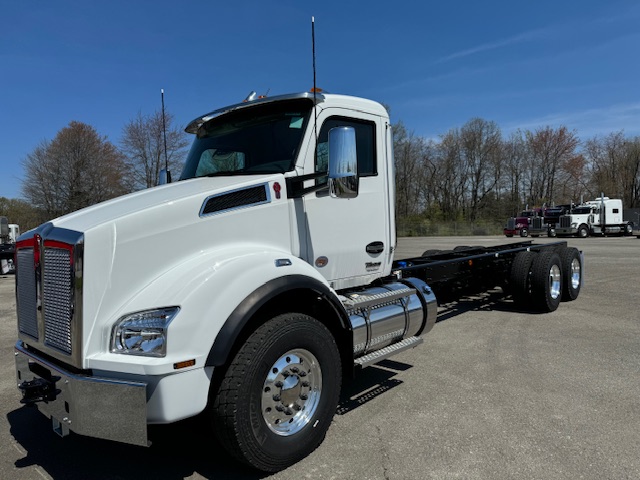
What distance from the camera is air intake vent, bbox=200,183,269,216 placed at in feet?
10.0

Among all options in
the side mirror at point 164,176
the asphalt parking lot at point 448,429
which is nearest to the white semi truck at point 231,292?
the asphalt parking lot at point 448,429

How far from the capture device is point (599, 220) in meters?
38.6

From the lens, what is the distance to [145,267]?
2.71m

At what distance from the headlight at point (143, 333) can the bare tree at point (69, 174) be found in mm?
36604

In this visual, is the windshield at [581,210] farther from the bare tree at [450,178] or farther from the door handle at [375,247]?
the door handle at [375,247]

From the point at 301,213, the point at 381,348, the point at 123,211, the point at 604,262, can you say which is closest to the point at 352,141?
the point at 301,213

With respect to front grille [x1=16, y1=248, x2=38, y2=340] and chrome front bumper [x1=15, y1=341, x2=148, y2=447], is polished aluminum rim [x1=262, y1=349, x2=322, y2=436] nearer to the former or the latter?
chrome front bumper [x1=15, y1=341, x2=148, y2=447]

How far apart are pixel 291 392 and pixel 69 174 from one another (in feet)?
132

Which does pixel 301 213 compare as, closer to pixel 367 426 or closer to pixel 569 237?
pixel 367 426

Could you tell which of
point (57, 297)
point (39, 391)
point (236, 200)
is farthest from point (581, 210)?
point (39, 391)

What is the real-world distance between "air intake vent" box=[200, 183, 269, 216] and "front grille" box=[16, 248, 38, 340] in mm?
1182

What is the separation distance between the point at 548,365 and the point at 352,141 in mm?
3563

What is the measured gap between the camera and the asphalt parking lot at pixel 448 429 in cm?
296

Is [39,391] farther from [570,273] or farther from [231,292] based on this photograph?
[570,273]
